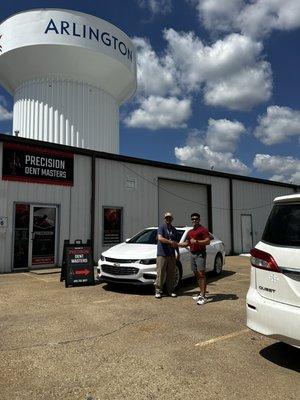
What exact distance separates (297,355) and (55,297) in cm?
527

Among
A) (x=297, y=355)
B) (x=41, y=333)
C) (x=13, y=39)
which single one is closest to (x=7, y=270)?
(x=41, y=333)

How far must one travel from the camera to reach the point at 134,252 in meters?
9.02

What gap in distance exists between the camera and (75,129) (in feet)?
61.7

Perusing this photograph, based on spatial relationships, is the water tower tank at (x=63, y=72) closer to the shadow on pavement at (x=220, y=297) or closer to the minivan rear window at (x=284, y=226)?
the shadow on pavement at (x=220, y=297)

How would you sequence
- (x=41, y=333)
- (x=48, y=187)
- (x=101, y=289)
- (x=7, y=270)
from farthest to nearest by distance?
(x=48, y=187), (x=7, y=270), (x=101, y=289), (x=41, y=333)

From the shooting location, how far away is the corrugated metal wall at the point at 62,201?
1240 cm

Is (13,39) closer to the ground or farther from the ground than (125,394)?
farther from the ground

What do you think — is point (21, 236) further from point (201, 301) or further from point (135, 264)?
point (201, 301)

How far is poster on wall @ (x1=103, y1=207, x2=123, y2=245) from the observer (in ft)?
49.5

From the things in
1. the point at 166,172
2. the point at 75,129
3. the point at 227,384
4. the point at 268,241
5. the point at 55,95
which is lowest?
the point at 227,384

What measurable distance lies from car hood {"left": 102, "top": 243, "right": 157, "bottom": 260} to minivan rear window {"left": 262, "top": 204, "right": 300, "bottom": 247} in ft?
15.2

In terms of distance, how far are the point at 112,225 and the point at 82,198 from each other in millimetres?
1725

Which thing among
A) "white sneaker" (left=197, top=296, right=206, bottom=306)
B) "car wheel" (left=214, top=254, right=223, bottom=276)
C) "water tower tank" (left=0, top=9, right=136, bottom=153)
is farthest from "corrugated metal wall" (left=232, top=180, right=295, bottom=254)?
"white sneaker" (left=197, top=296, right=206, bottom=306)

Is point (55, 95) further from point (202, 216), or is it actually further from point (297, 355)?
point (297, 355)
